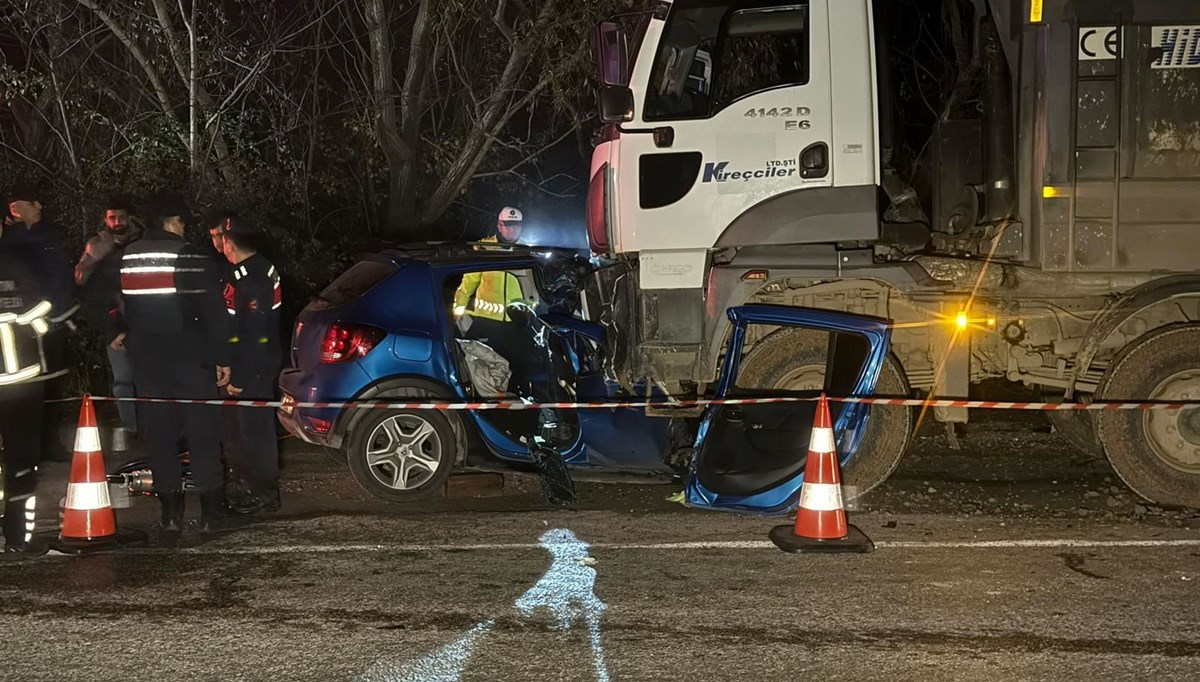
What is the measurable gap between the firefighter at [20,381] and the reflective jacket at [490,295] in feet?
8.59

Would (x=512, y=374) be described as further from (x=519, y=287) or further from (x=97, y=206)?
(x=97, y=206)

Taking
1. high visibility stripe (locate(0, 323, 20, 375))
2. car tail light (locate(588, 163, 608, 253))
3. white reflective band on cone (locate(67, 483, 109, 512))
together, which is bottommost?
white reflective band on cone (locate(67, 483, 109, 512))

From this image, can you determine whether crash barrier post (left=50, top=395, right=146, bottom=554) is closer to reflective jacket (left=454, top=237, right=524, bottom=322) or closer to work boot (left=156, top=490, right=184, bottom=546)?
work boot (left=156, top=490, right=184, bottom=546)

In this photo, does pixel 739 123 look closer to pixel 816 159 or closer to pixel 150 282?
pixel 816 159

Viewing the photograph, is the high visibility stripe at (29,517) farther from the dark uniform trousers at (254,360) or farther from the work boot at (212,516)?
the dark uniform trousers at (254,360)

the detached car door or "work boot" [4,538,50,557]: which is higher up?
the detached car door

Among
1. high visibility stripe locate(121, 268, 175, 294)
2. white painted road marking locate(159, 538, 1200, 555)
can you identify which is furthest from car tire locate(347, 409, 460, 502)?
high visibility stripe locate(121, 268, 175, 294)

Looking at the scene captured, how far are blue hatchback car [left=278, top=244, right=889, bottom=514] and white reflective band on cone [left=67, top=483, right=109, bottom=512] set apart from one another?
1.28 meters

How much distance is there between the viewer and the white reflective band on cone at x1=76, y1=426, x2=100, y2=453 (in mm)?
6348

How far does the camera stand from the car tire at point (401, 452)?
7.38 metres

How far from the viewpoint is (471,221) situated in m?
16.9

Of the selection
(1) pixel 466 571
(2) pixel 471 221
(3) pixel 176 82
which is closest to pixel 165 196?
(1) pixel 466 571

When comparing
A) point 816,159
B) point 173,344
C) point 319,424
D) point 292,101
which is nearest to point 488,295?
point 319,424

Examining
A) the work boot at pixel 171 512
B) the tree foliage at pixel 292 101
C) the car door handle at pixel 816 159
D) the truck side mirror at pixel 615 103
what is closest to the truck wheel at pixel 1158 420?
the car door handle at pixel 816 159
